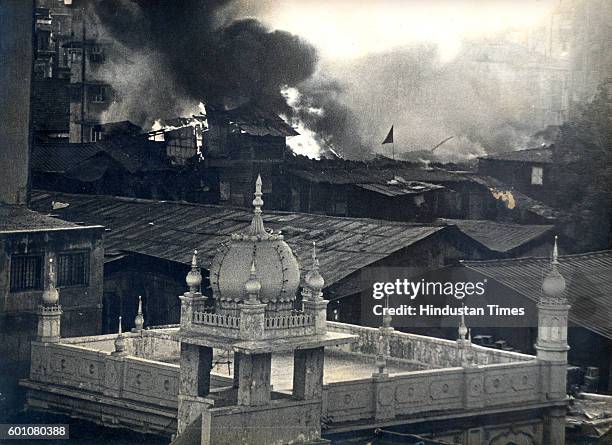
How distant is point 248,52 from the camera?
42.6 m

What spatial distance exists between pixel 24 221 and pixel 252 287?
10647 millimetres

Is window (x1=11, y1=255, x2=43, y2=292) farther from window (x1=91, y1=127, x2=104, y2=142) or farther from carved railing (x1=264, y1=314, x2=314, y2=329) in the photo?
window (x1=91, y1=127, x2=104, y2=142)

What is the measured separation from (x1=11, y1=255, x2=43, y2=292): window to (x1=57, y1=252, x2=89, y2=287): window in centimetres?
64

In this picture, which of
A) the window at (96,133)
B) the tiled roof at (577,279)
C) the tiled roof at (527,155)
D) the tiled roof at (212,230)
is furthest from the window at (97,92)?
the tiled roof at (577,279)

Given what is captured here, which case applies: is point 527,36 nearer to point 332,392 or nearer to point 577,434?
point 577,434

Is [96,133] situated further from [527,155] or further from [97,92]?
[527,155]

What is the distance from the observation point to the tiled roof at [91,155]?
42938mm

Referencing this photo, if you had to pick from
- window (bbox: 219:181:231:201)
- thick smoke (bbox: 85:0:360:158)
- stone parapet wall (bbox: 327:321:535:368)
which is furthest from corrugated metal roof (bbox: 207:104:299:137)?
stone parapet wall (bbox: 327:321:535:368)

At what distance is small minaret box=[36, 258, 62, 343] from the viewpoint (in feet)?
102

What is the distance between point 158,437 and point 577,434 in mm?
6684

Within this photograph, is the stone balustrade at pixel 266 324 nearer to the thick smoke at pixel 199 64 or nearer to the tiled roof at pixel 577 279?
the tiled roof at pixel 577 279

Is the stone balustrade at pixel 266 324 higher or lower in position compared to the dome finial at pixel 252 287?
lower

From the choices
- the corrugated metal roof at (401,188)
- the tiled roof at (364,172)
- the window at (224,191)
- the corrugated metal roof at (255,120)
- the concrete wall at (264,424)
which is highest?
the corrugated metal roof at (255,120)

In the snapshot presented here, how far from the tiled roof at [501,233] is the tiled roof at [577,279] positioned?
6.69 ft
